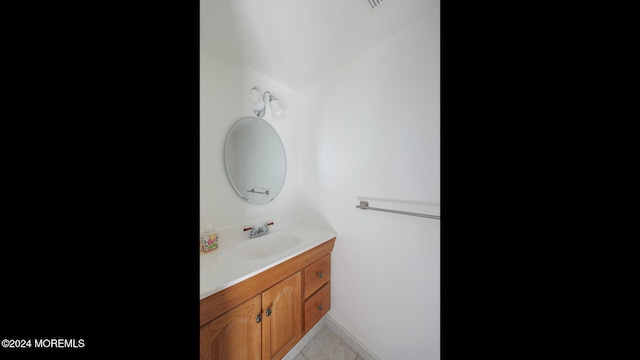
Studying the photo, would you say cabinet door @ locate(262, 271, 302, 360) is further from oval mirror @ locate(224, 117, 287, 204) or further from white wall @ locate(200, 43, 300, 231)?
oval mirror @ locate(224, 117, 287, 204)

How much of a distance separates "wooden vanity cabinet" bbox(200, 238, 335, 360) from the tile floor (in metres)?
0.20

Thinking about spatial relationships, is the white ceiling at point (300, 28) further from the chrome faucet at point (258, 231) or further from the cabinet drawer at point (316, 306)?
the cabinet drawer at point (316, 306)

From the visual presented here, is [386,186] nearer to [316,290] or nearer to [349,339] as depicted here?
[316,290]

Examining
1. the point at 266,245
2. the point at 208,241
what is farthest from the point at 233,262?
the point at 266,245

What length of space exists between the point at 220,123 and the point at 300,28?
74 centimetres

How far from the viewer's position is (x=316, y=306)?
4.14 ft

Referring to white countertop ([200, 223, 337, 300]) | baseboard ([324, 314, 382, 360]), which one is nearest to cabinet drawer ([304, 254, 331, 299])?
white countertop ([200, 223, 337, 300])

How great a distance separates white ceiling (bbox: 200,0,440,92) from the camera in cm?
90
